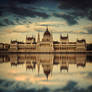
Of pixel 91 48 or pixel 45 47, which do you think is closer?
pixel 91 48

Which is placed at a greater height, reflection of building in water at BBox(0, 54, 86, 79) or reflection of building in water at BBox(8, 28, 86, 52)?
reflection of building in water at BBox(8, 28, 86, 52)

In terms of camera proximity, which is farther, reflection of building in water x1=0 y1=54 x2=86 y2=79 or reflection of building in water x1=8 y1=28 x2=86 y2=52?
reflection of building in water x1=8 y1=28 x2=86 y2=52

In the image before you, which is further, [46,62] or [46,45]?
[46,45]

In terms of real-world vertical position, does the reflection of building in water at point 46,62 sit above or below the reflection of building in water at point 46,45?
below

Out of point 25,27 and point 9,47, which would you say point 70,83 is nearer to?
point 25,27

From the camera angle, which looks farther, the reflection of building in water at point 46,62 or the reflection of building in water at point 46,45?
the reflection of building in water at point 46,45

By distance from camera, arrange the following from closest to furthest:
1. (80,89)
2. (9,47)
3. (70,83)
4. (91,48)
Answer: (80,89), (70,83), (91,48), (9,47)

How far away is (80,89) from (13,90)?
75.5 inches

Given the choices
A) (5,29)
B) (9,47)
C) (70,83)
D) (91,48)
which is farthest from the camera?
(9,47)

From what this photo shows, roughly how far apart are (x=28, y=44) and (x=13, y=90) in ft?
119

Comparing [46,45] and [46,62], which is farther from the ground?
[46,45]

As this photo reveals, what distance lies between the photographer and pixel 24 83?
637 cm

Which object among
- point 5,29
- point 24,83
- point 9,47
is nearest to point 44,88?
point 24,83

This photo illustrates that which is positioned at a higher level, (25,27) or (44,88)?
(25,27)
